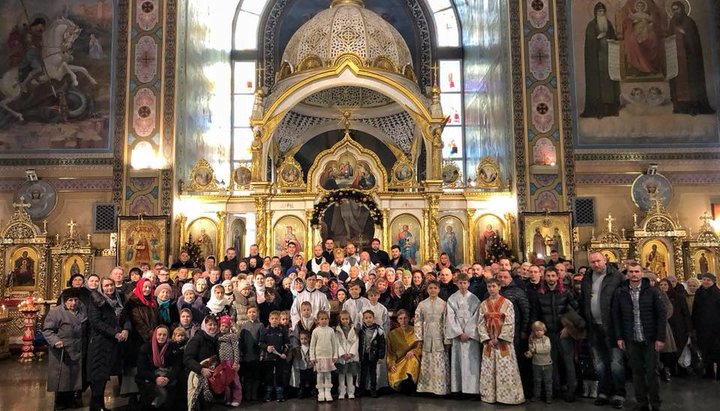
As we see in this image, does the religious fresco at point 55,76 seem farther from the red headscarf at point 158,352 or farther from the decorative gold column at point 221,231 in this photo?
the red headscarf at point 158,352

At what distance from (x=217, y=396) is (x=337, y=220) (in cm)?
868

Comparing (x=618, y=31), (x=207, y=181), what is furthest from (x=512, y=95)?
(x=207, y=181)

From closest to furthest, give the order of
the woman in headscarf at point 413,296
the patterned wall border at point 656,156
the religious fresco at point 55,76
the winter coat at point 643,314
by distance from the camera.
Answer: the winter coat at point 643,314 < the woman in headscarf at point 413,296 < the patterned wall border at point 656,156 < the religious fresco at point 55,76

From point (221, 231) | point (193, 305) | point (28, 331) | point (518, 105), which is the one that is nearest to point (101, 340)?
point (193, 305)

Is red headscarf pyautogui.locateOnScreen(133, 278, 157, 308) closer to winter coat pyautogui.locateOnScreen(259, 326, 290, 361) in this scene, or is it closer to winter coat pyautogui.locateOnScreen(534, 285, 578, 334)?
winter coat pyautogui.locateOnScreen(259, 326, 290, 361)

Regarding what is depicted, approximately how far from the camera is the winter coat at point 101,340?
8.31 m

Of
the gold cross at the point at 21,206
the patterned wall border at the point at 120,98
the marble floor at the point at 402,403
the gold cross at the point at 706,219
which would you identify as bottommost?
the marble floor at the point at 402,403

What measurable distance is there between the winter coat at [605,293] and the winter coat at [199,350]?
502 cm

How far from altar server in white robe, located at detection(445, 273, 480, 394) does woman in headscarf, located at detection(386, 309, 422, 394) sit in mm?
598

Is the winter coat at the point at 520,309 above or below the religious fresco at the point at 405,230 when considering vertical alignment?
below

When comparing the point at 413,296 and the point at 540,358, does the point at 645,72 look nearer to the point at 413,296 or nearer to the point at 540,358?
the point at 413,296

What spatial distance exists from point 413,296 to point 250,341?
8.80 ft

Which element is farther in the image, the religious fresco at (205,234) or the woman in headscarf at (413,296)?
the religious fresco at (205,234)

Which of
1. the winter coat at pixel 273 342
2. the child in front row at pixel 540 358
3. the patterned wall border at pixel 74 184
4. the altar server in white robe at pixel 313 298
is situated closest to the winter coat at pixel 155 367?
the winter coat at pixel 273 342
